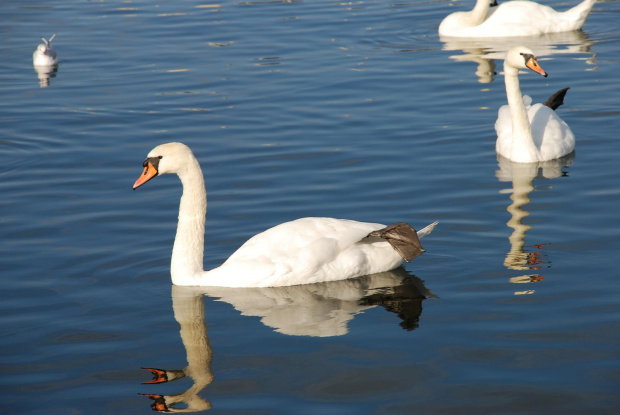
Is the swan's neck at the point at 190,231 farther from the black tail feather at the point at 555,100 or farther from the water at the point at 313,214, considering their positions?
the black tail feather at the point at 555,100

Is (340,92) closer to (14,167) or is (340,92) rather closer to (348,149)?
(348,149)

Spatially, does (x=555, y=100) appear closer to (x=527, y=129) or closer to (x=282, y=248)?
(x=527, y=129)

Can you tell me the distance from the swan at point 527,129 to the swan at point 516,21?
7.33m

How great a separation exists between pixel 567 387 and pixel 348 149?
6422 millimetres

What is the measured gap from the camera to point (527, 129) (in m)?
12.2

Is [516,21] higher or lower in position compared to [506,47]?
higher

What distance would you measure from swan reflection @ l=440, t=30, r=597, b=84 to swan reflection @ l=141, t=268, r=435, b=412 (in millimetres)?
8461

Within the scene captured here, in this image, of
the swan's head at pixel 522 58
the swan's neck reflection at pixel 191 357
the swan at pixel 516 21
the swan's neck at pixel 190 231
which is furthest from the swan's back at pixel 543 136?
the swan at pixel 516 21

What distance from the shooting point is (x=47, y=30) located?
72.9 feet

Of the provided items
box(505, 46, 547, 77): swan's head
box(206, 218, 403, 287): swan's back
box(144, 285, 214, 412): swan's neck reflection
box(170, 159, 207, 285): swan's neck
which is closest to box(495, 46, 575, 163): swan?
box(505, 46, 547, 77): swan's head

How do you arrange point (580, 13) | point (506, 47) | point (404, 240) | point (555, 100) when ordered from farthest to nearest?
1. point (580, 13)
2. point (506, 47)
3. point (555, 100)
4. point (404, 240)

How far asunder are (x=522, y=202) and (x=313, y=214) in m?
2.15

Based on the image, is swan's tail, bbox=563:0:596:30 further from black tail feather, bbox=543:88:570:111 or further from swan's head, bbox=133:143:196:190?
swan's head, bbox=133:143:196:190

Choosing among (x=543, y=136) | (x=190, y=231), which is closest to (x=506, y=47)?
(x=543, y=136)
